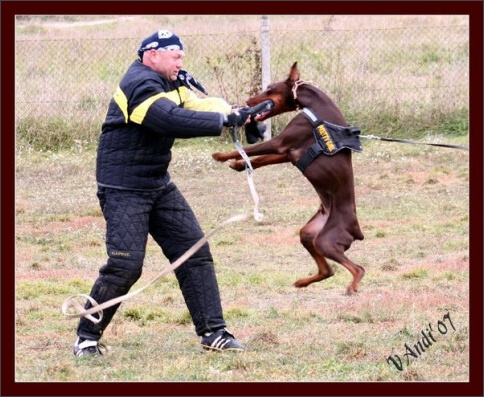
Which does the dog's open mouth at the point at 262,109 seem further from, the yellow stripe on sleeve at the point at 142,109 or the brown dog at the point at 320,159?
the yellow stripe on sleeve at the point at 142,109

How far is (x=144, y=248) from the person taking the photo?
19.3ft

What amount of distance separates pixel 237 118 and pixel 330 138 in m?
0.58

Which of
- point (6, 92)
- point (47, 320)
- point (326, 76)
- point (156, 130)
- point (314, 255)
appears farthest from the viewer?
point (326, 76)

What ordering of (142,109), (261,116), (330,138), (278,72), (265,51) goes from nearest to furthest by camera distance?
(142,109) < (330,138) < (261,116) < (265,51) < (278,72)

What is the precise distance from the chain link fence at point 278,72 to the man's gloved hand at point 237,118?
6911 millimetres

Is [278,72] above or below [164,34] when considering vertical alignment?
above

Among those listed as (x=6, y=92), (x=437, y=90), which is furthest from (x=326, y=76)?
(x=6, y=92)

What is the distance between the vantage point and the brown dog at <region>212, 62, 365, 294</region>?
5.80 metres

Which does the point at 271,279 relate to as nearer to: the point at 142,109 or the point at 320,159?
the point at 320,159

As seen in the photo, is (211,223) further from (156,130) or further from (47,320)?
(156,130)

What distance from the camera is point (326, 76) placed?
43.6ft

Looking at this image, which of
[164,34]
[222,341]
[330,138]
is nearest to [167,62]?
[164,34]

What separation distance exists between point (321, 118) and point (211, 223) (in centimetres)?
452

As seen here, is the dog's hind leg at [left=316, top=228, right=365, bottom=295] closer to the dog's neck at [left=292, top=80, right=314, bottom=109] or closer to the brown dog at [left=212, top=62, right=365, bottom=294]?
the brown dog at [left=212, top=62, right=365, bottom=294]
